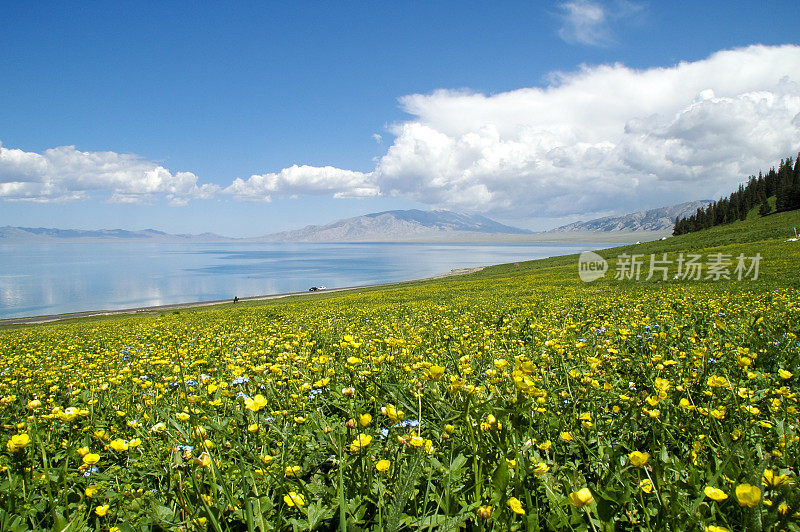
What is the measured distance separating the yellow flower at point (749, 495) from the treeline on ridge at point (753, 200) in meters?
112

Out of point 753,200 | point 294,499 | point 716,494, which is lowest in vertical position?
point 294,499

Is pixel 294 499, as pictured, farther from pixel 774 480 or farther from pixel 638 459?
Result: pixel 774 480

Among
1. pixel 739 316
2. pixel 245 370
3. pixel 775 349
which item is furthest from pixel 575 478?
pixel 739 316

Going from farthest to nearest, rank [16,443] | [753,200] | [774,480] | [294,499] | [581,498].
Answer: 1. [753,200]
2. [294,499]
3. [16,443]
4. [774,480]
5. [581,498]

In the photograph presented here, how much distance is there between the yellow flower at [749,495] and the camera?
1336 millimetres

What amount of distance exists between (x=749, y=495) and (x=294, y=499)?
1.86 metres

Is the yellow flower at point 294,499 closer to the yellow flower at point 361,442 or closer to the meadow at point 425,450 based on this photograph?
the meadow at point 425,450

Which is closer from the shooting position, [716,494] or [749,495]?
[749,495]

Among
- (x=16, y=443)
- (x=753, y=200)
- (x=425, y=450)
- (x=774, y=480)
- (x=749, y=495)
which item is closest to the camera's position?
(x=749, y=495)

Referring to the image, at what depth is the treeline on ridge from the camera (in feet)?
279

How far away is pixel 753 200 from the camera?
99.4m

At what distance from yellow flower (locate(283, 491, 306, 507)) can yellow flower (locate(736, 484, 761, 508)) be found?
176 cm

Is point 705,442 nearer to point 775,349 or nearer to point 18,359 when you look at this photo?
point 775,349

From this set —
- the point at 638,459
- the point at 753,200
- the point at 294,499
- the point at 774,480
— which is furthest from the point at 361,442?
the point at 753,200
